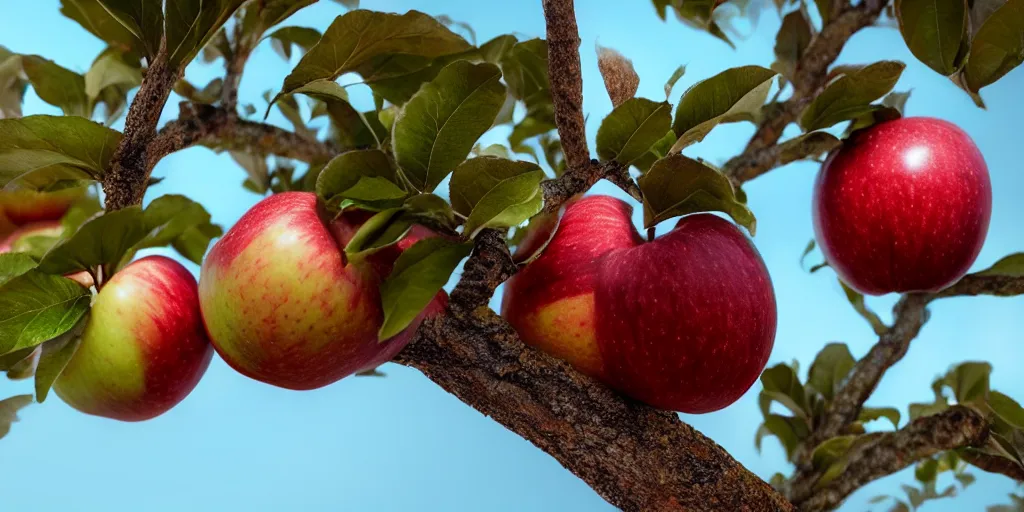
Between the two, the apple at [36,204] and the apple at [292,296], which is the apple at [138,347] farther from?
the apple at [36,204]

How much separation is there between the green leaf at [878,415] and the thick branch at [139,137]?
903 millimetres

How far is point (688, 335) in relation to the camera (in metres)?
0.54

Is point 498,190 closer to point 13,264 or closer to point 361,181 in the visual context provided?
point 361,181

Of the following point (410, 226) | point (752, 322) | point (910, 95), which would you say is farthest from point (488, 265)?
point (910, 95)

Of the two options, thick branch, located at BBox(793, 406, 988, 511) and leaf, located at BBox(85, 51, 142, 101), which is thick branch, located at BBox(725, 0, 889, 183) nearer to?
thick branch, located at BBox(793, 406, 988, 511)

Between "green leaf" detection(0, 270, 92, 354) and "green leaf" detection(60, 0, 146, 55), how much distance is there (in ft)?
1.32

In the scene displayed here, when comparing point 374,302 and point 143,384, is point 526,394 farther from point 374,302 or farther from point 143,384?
point 143,384

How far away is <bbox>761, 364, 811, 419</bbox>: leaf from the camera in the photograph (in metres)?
1.03

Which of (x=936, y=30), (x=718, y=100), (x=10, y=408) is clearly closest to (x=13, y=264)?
(x=10, y=408)

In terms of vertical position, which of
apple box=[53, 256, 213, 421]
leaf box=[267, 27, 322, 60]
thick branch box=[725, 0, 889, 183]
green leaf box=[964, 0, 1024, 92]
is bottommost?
apple box=[53, 256, 213, 421]

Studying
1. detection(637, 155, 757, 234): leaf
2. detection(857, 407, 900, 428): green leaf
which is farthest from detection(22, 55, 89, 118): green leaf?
detection(857, 407, 900, 428): green leaf

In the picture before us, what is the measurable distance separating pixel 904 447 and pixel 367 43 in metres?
0.68

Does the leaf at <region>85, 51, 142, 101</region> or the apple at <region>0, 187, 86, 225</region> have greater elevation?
the leaf at <region>85, 51, 142, 101</region>

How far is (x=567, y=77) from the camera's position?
57cm
